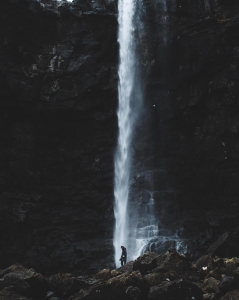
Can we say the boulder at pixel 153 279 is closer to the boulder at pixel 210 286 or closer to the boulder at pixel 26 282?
the boulder at pixel 210 286

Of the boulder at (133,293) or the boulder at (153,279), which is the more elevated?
the boulder at (153,279)

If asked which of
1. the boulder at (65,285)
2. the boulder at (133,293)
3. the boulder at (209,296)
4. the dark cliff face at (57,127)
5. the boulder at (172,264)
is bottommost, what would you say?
the boulder at (209,296)

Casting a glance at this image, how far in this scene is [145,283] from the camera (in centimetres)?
1608

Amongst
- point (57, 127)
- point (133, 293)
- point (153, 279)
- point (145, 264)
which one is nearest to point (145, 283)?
point (153, 279)

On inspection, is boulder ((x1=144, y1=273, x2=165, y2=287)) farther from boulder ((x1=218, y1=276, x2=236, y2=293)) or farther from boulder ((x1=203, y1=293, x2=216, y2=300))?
boulder ((x1=218, y1=276, x2=236, y2=293))

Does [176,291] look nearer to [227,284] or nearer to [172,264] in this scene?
[227,284]

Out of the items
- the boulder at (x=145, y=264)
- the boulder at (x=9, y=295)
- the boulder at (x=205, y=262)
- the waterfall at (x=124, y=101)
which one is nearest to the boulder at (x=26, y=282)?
the boulder at (x=9, y=295)

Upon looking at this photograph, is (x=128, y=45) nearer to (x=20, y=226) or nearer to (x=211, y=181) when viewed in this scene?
(x=211, y=181)

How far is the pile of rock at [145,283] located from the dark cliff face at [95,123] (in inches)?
354

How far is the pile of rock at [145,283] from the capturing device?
1502cm

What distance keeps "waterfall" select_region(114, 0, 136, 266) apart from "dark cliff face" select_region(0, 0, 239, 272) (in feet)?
1.88

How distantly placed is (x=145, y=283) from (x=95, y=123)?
1665cm

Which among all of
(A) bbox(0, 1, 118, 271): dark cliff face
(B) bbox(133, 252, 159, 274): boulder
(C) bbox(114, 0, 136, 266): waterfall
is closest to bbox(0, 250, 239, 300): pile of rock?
(B) bbox(133, 252, 159, 274): boulder

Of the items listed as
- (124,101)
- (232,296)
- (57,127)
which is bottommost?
(232,296)
